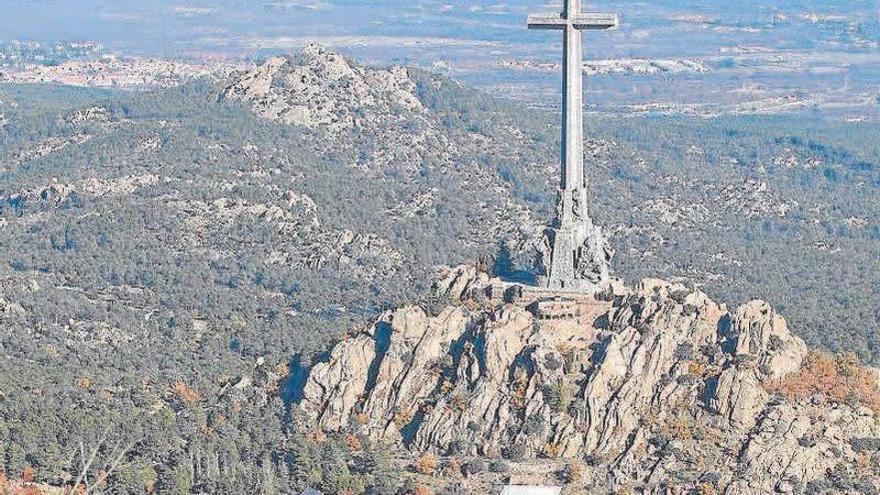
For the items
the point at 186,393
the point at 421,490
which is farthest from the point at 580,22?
the point at 186,393

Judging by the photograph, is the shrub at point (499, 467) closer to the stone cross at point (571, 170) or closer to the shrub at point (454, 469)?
the shrub at point (454, 469)

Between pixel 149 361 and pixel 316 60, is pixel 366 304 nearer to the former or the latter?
pixel 149 361

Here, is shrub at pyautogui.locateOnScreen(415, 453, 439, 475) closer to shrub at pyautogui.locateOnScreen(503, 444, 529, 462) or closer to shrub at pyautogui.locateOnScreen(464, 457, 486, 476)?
shrub at pyautogui.locateOnScreen(464, 457, 486, 476)

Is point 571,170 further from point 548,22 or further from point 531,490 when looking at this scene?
point 531,490

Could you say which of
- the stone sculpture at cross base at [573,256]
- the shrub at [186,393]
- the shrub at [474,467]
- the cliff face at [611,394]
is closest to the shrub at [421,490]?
the shrub at [474,467]

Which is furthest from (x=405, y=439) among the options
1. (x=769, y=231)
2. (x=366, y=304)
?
(x=769, y=231)
